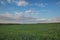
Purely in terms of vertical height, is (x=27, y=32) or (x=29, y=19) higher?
(x=29, y=19)

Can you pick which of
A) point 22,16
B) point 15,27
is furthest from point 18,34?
point 22,16

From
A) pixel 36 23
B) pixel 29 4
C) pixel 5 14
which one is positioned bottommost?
pixel 36 23

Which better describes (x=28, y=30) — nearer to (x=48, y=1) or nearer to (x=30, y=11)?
(x=30, y=11)

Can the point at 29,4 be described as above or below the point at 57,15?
above

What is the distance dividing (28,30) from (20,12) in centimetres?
29

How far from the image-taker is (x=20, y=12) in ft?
6.80

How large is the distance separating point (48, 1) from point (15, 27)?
629 mm

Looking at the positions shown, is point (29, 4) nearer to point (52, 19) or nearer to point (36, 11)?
point (36, 11)

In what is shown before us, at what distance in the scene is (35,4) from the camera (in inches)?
81.6

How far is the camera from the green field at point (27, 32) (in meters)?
2.04

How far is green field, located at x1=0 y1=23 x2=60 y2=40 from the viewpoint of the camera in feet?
6.71

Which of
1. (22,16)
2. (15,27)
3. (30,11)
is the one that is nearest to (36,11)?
(30,11)

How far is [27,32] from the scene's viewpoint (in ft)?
6.73

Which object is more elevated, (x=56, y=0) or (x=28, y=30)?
(x=56, y=0)
